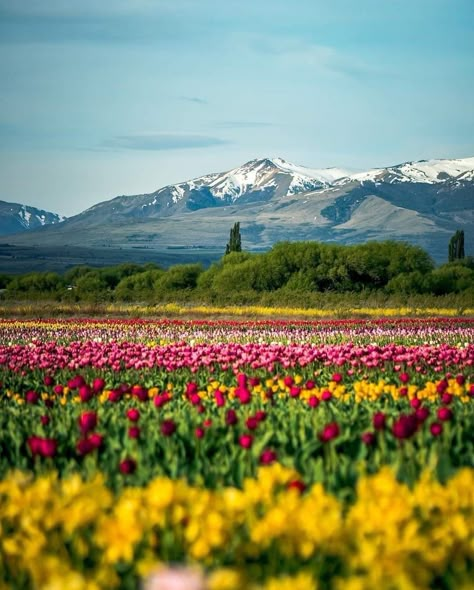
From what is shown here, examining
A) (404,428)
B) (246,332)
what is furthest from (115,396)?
(246,332)

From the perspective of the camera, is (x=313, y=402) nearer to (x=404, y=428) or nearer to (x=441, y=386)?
(x=441, y=386)

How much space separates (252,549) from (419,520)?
83 centimetres

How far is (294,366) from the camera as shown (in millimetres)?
13539

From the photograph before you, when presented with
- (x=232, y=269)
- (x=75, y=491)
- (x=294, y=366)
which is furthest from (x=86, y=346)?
(x=232, y=269)

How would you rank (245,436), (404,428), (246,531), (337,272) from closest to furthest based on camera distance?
(246,531) < (404,428) < (245,436) < (337,272)

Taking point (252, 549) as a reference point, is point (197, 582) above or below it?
above

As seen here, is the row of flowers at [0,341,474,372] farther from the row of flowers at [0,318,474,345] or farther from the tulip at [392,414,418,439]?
the tulip at [392,414,418,439]

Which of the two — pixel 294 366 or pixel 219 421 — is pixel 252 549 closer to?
pixel 219 421

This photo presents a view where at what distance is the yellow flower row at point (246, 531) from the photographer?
4020 millimetres

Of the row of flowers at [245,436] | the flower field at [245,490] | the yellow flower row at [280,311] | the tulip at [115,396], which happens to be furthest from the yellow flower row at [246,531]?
the yellow flower row at [280,311]

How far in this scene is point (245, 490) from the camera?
17.4 ft

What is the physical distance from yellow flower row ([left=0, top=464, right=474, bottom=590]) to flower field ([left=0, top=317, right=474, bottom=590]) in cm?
1

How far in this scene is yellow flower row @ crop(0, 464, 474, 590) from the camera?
13.2 feet

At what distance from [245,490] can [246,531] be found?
0.70 metres
